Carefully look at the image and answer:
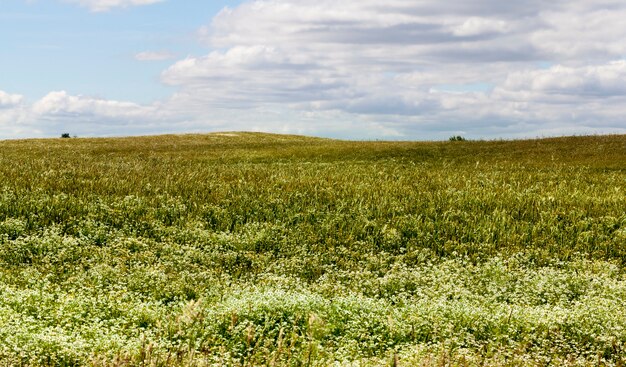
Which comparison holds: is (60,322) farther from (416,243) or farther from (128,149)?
(128,149)

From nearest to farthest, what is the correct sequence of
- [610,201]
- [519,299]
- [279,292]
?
[279,292] → [519,299] → [610,201]

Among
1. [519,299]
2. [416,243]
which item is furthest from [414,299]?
[416,243]

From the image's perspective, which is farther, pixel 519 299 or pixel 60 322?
pixel 519 299

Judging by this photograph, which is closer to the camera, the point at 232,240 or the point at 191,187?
the point at 232,240

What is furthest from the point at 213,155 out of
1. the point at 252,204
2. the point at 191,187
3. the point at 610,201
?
the point at 610,201

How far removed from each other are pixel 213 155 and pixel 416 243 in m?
32.6

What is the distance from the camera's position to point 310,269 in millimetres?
13992

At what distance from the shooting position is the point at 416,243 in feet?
53.3

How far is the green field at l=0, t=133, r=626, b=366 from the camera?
8.44 metres

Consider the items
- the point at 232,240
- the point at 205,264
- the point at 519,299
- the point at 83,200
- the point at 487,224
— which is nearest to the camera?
the point at 519,299

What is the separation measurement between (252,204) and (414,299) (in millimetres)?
8914

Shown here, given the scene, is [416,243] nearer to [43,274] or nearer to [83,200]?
[43,274]

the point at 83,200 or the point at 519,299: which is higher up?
the point at 83,200

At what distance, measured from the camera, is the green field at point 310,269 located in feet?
27.7
